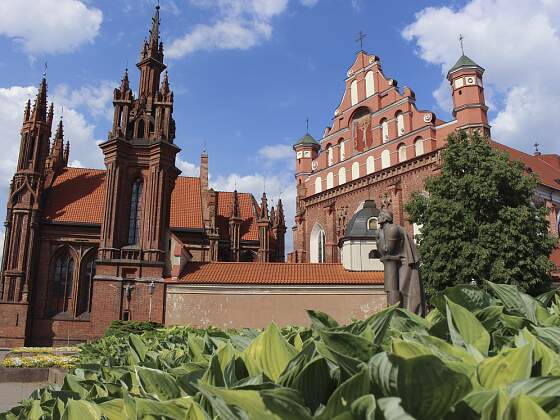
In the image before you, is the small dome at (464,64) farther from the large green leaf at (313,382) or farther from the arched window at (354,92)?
the large green leaf at (313,382)

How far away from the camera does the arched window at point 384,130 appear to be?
92.0 ft

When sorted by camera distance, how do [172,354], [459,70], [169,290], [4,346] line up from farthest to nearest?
[459,70] → [4,346] → [169,290] → [172,354]

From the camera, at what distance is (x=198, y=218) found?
99.6ft

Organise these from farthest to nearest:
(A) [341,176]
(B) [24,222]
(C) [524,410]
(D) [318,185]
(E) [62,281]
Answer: (D) [318,185]
(A) [341,176]
(E) [62,281]
(B) [24,222]
(C) [524,410]

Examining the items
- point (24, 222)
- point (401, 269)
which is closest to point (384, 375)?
point (401, 269)

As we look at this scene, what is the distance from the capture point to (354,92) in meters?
30.8

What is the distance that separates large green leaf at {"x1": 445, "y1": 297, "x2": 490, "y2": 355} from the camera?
4.35 feet

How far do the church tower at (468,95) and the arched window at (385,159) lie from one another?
4295mm

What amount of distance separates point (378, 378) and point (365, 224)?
24.5 m

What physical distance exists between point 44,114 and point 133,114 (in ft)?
25.3

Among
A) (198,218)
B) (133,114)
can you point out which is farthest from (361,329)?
(198,218)

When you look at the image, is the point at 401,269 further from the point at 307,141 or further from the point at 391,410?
the point at 307,141

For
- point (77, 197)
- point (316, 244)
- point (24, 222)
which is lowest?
point (316, 244)

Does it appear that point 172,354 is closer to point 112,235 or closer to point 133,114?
point 112,235
